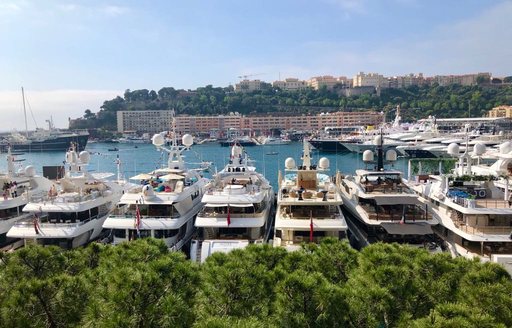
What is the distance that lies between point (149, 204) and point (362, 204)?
15.0 metres

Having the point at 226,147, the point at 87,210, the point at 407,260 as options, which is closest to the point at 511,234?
the point at 407,260

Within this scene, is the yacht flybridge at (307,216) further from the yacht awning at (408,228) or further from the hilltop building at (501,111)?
the hilltop building at (501,111)

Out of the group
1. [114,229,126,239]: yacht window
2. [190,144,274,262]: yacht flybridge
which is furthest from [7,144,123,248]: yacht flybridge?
[190,144,274,262]: yacht flybridge

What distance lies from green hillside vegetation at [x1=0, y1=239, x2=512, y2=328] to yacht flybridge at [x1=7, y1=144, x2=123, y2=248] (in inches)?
503

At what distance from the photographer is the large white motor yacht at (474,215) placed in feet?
70.8

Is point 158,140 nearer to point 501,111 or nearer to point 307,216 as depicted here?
point 307,216

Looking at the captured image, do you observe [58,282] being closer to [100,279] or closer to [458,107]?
[100,279]

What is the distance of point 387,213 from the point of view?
25.8m

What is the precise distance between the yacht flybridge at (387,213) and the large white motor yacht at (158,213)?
1215 cm

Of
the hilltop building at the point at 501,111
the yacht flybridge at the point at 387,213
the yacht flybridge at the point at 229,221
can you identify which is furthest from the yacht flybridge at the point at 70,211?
the hilltop building at the point at 501,111

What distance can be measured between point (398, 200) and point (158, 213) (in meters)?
15.8

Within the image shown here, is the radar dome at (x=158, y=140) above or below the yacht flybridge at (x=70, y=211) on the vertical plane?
above

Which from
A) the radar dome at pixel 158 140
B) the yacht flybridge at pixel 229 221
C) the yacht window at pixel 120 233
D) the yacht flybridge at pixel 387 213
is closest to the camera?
the yacht flybridge at pixel 229 221

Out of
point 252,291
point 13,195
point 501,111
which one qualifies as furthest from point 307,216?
point 501,111
